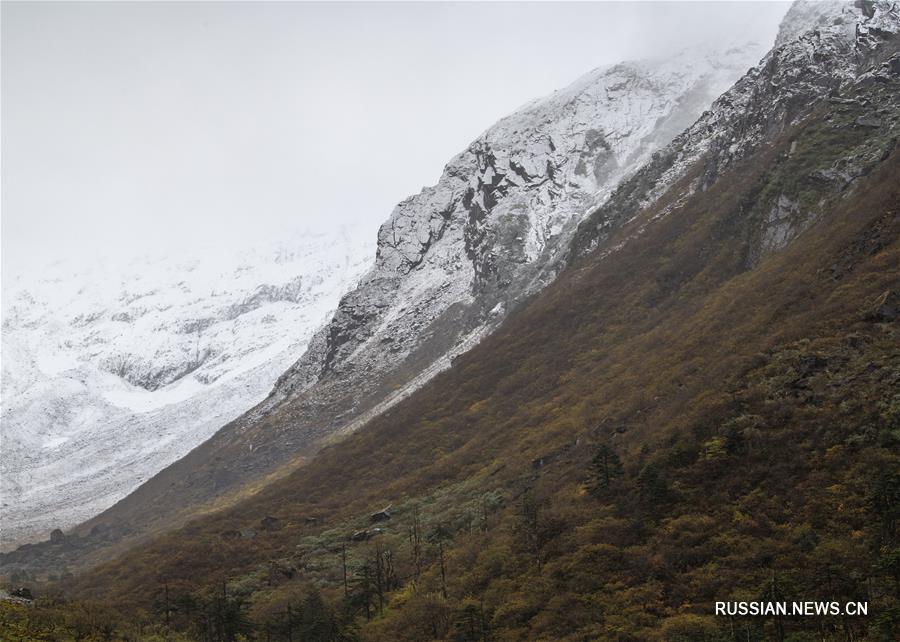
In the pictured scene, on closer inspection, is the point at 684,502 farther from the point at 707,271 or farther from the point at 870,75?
the point at 870,75

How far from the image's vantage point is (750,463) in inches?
1336

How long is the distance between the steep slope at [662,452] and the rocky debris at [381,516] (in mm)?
260

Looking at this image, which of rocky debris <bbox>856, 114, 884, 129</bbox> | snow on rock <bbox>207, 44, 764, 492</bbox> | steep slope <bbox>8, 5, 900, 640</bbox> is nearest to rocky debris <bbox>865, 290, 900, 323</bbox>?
steep slope <bbox>8, 5, 900, 640</bbox>

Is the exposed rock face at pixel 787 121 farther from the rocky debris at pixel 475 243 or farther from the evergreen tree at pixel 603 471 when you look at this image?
the evergreen tree at pixel 603 471

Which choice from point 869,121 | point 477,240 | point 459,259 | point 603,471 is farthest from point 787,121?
point 459,259

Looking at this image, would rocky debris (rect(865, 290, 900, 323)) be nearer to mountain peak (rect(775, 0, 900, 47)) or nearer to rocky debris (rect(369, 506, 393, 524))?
rocky debris (rect(369, 506, 393, 524))

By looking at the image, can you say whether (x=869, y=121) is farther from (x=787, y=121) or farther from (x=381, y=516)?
(x=381, y=516)

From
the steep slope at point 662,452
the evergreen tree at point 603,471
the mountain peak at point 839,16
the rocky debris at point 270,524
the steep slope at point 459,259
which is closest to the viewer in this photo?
the steep slope at point 662,452

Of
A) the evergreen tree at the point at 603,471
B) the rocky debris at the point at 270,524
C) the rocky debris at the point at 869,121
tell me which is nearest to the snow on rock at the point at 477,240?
the rocky debris at the point at 270,524

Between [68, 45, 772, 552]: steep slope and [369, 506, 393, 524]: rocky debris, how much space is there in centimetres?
4519

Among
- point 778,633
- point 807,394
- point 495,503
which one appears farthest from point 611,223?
point 778,633

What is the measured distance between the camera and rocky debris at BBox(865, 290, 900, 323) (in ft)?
122

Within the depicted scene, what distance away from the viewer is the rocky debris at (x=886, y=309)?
3706 centimetres

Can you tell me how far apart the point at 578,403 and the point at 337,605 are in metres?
24.6
